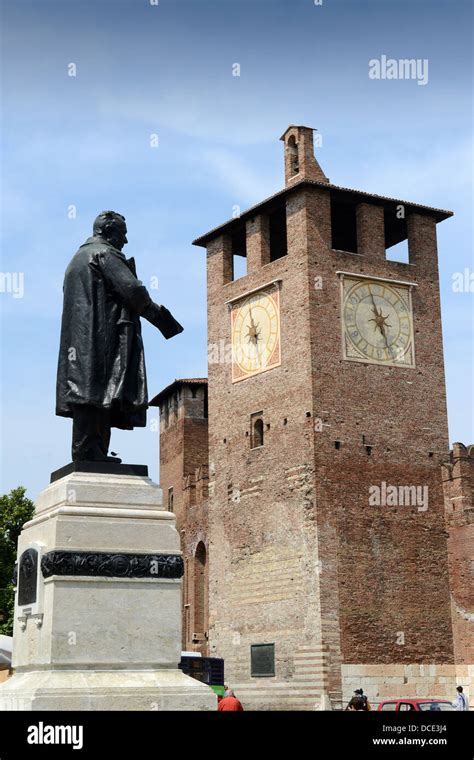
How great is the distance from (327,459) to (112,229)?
19748 millimetres

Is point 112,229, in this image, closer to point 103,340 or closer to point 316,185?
point 103,340

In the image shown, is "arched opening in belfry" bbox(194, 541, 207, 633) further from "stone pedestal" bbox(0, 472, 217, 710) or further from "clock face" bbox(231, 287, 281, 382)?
"stone pedestal" bbox(0, 472, 217, 710)

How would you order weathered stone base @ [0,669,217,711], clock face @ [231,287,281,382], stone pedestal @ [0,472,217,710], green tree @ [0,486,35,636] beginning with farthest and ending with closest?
green tree @ [0,486,35,636]
clock face @ [231,287,281,382]
stone pedestal @ [0,472,217,710]
weathered stone base @ [0,669,217,711]

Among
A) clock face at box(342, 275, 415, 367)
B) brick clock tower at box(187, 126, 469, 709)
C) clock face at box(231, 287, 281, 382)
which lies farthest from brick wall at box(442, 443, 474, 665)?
clock face at box(231, 287, 281, 382)

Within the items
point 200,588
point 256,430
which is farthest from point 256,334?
point 200,588

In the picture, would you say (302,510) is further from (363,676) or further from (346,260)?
(346,260)

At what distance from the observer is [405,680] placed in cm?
2631

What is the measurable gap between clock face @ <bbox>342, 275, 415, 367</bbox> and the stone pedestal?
857 inches

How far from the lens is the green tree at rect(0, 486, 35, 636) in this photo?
3403 cm

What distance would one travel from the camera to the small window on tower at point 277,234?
31111 millimetres

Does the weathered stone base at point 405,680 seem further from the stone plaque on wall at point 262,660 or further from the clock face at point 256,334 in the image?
the clock face at point 256,334

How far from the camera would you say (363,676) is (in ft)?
84.8

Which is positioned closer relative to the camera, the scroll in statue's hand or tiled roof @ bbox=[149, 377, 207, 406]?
the scroll in statue's hand
